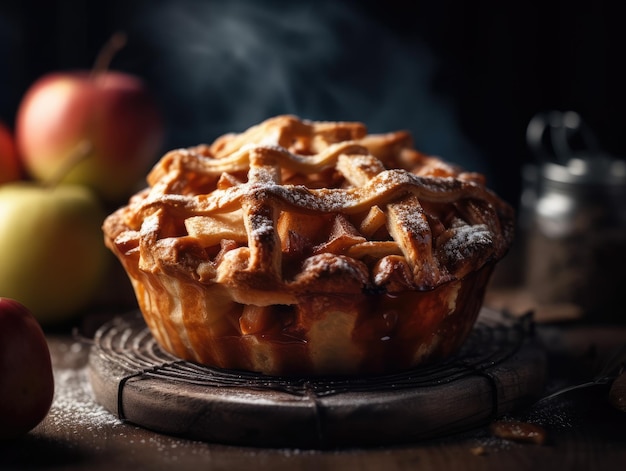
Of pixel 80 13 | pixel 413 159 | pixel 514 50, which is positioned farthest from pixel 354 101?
pixel 413 159

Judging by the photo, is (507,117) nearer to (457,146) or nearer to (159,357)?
(457,146)

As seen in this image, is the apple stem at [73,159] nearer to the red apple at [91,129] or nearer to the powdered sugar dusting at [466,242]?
the red apple at [91,129]

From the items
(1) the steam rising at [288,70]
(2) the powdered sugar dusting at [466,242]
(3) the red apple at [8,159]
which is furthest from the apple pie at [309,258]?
(1) the steam rising at [288,70]

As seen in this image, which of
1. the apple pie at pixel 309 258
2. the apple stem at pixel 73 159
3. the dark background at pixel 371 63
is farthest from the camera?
the dark background at pixel 371 63

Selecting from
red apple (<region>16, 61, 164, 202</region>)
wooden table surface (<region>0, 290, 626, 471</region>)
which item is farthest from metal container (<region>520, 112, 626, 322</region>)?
red apple (<region>16, 61, 164, 202</region>)

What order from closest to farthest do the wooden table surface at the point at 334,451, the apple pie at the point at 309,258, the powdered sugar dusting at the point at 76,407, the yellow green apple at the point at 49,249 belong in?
the wooden table surface at the point at 334,451 → the apple pie at the point at 309,258 → the powdered sugar dusting at the point at 76,407 → the yellow green apple at the point at 49,249

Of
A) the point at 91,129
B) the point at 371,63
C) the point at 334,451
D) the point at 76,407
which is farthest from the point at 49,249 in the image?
the point at 371,63

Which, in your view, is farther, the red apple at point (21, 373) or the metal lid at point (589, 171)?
the metal lid at point (589, 171)
